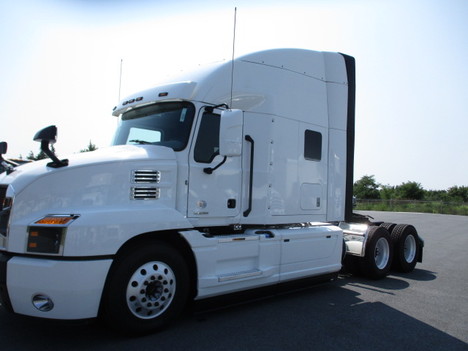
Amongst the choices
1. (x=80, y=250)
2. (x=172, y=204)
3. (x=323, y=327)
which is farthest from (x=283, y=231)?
(x=80, y=250)

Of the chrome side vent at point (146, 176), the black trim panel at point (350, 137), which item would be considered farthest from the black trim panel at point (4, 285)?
the black trim panel at point (350, 137)

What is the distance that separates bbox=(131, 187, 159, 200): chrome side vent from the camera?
14.4ft

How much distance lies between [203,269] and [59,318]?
1.68m

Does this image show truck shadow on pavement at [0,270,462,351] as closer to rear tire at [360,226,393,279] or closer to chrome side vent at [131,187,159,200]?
chrome side vent at [131,187,159,200]

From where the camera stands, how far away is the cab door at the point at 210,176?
496cm

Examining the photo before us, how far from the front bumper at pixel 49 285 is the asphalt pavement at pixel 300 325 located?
7.5 inches

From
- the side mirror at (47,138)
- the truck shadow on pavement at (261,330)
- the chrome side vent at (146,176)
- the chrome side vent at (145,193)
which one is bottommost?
the truck shadow on pavement at (261,330)

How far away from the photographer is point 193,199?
4.94 metres

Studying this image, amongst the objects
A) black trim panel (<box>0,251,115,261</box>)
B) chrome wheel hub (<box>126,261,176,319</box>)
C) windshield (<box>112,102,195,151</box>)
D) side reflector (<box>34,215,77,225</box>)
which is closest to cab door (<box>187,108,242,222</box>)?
windshield (<box>112,102,195,151</box>)

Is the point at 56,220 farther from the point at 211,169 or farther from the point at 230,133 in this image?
the point at 230,133

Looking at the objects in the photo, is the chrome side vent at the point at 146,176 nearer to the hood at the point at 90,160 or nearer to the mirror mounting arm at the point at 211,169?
the hood at the point at 90,160

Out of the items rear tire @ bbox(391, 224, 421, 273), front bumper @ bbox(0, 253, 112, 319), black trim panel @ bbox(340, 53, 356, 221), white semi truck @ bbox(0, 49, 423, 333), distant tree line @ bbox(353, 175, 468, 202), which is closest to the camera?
front bumper @ bbox(0, 253, 112, 319)

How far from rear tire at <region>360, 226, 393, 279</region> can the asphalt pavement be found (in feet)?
2.28

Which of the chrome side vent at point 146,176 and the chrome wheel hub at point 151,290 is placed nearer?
the chrome wheel hub at point 151,290
